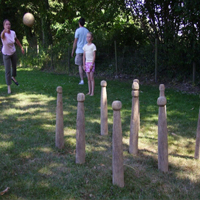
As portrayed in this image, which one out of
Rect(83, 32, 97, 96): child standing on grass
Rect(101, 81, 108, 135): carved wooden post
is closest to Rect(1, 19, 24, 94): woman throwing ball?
Rect(83, 32, 97, 96): child standing on grass

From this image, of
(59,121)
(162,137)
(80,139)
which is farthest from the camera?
(59,121)

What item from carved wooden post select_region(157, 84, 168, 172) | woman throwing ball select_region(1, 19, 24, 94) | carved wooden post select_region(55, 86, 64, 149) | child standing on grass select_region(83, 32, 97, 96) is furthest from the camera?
child standing on grass select_region(83, 32, 97, 96)

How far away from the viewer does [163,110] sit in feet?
10.9

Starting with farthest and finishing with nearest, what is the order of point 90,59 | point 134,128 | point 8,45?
point 90,59 → point 8,45 → point 134,128

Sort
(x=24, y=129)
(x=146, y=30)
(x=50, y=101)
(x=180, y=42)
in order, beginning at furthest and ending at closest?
(x=146, y=30), (x=180, y=42), (x=50, y=101), (x=24, y=129)

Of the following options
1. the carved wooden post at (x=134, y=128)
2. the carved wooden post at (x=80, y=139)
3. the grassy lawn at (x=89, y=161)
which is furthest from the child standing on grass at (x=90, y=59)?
the carved wooden post at (x=80, y=139)

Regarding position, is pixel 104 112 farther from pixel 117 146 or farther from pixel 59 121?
pixel 117 146

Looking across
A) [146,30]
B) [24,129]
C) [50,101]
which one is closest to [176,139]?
[24,129]

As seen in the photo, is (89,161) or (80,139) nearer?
(80,139)

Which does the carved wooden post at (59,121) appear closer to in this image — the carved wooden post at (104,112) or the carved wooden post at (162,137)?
the carved wooden post at (104,112)

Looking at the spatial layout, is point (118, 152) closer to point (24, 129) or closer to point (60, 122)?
point (60, 122)

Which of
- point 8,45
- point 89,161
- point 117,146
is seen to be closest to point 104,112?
point 89,161

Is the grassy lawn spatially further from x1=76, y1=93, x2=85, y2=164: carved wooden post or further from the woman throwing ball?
the woman throwing ball

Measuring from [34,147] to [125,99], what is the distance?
412 cm
